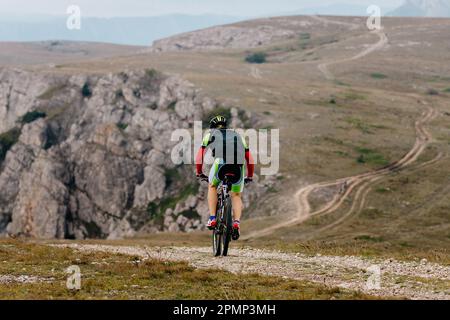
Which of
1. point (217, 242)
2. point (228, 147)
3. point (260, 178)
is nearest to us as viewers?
point (228, 147)

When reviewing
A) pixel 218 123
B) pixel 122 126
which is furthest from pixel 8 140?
pixel 218 123

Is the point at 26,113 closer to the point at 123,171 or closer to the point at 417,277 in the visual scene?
the point at 123,171

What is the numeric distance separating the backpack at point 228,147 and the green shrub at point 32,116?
6110 inches

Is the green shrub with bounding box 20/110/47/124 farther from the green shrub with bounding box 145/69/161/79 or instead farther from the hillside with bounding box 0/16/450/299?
the green shrub with bounding box 145/69/161/79

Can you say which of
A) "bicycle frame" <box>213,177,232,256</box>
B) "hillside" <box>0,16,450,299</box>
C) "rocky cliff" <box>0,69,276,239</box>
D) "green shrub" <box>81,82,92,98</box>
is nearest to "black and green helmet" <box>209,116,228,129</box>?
"bicycle frame" <box>213,177,232,256</box>

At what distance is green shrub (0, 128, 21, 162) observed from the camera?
162000 millimetres

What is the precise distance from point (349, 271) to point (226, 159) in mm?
6192

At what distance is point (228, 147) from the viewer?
21.4m

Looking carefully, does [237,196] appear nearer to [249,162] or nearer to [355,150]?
[249,162]

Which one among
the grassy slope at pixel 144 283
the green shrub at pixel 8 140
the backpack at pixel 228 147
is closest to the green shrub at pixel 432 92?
the green shrub at pixel 8 140

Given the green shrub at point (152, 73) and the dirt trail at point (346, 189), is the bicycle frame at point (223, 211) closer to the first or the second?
the dirt trail at point (346, 189)

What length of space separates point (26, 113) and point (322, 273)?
16518 centimetres

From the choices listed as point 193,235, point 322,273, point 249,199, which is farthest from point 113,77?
point 322,273

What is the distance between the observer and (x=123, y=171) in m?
144
